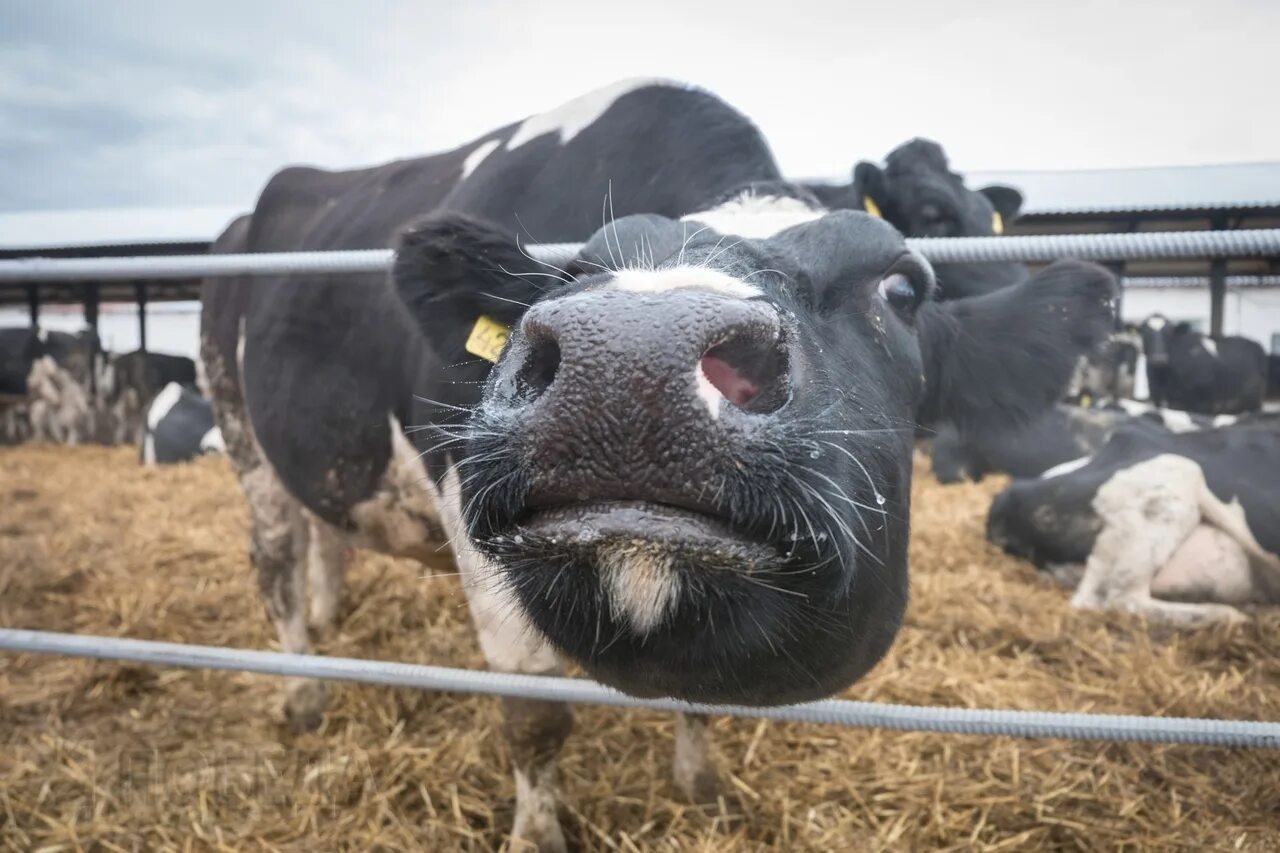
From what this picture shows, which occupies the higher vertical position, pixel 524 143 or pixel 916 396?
pixel 524 143

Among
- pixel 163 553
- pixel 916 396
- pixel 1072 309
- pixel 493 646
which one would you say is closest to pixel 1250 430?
pixel 1072 309

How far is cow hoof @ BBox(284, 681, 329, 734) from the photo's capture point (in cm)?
367

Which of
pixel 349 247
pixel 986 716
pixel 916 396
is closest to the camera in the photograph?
pixel 986 716

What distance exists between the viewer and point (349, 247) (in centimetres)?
337

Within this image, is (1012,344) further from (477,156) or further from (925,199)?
(925,199)

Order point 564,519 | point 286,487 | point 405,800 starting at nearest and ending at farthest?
point 564,519, point 405,800, point 286,487

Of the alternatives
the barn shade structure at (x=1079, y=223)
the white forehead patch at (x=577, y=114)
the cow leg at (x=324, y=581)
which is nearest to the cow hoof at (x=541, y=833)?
the white forehead patch at (x=577, y=114)

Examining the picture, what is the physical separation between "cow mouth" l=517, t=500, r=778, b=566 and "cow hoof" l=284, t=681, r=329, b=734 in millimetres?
2957

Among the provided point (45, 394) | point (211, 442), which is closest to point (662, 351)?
point (211, 442)

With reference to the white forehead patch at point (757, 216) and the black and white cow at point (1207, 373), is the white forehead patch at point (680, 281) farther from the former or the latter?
the black and white cow at point (1207, 373)

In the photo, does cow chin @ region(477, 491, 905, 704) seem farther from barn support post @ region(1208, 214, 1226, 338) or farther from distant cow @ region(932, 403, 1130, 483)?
barn support post @ region(1208, 214, 1226, 338)

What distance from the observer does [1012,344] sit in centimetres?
227

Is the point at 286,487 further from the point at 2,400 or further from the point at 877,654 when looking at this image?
the point at 2,400

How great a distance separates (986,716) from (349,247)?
2.65 meters
